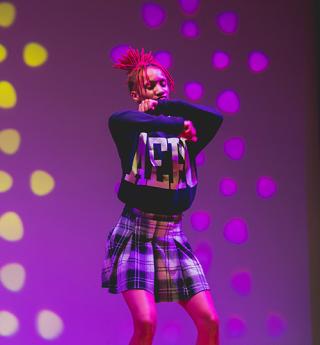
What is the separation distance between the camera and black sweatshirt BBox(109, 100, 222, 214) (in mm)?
1984

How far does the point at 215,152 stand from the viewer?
282 centimetres

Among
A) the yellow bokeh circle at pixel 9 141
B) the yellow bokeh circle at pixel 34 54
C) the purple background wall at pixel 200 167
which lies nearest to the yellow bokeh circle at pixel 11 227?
the purple background wall at pixel 200 167

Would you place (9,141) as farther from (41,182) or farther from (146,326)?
(146,326)

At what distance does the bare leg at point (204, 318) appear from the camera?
1935mm

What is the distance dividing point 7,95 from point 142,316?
4.06 feet

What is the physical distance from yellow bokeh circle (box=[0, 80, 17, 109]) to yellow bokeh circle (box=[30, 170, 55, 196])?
1.01 feet

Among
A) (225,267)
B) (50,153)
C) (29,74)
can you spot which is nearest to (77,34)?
(29,74)

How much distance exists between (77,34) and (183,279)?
1.26 metres

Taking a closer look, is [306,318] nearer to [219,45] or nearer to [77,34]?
[219,45]

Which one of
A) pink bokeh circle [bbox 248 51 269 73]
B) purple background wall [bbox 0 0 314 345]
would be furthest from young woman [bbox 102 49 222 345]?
pink bokeh circle [bbox 248 51 269 73]

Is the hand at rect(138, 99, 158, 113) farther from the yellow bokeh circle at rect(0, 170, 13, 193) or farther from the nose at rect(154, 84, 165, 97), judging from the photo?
the yellow bokeh circle at rect(0, 170, 13, 193)

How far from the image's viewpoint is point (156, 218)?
2.00 meters

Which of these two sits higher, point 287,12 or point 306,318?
point 287,12

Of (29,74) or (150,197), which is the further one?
(29,74)
